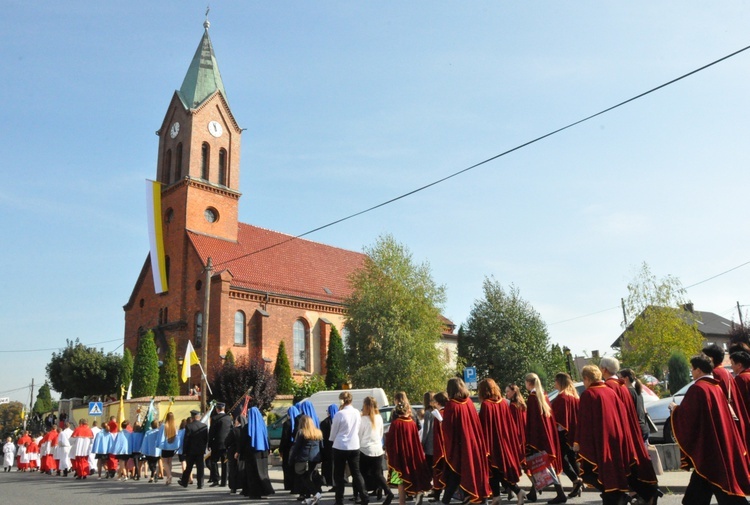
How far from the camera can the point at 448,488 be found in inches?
329

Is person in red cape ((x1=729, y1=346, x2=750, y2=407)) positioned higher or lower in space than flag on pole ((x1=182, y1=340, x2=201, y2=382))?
lower

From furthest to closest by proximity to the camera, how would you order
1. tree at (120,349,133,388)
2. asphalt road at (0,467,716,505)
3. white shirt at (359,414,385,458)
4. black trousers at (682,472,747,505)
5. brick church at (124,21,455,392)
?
tree at (120,349,133,388) → brick church at (124,21,455,392) → asphalt road at (0,467,716,505) → white shirt at (359,414,385,458) → black trousers at (682,472,747,505)

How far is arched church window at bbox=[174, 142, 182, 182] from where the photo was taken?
4019cm

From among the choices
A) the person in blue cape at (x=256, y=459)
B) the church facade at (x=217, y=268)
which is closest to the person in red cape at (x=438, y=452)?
the person in blue cape at (x=256, y=459)

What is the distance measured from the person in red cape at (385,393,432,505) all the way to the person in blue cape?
316cm

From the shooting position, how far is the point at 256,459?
38.2 ft

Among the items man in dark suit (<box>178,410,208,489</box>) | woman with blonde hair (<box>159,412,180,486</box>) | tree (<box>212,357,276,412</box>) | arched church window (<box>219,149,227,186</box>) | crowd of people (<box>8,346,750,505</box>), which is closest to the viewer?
crowd of people (<box>8,346,750,505</box>)

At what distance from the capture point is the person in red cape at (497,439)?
8.70 metres

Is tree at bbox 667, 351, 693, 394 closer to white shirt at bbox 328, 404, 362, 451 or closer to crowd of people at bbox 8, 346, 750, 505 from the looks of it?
crowd of people at bbox 8, 346, 750, 505

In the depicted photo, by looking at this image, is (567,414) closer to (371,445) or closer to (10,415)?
(371,445)

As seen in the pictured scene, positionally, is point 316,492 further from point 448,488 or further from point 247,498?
point 448,488

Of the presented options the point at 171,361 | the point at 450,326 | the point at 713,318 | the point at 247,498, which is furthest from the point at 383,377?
the point at 713,318

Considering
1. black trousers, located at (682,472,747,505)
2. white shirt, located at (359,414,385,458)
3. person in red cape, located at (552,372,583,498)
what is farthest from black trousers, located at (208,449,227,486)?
black trousers, located at (682,472,747,505)

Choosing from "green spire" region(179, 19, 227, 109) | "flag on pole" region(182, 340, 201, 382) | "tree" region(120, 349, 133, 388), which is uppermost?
"green spire" region(179, 19, 227, 109)
